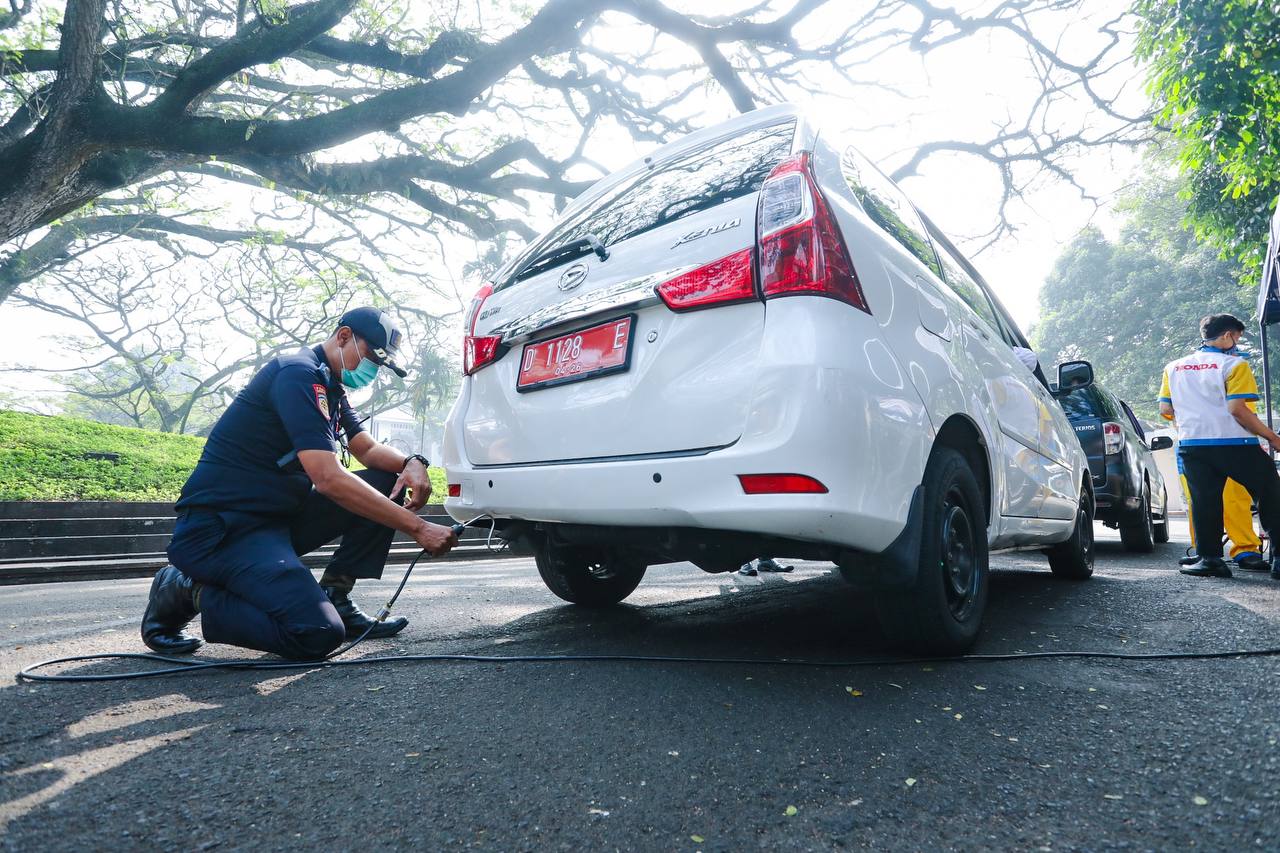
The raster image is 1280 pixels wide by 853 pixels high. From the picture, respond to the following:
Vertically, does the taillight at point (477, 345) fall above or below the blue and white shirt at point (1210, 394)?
above

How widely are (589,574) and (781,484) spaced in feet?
5.58

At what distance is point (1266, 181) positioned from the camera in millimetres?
6457

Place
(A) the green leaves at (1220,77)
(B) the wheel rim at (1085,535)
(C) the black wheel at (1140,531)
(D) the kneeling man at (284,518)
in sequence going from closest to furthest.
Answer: (D) the kneeling man at (284,518)
(B) the wheel rim at (1085,535)
(A) the green leaves at (1220,77)
(C) the black wheel at (1140,531)

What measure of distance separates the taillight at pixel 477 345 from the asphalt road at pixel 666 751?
105 centimetres

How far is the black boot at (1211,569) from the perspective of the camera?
4.71 metres

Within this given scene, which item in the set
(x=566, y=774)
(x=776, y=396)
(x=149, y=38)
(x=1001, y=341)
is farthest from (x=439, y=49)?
(x=566, y=774)

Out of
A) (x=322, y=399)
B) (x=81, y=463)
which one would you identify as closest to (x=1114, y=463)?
(x=322, y=399)

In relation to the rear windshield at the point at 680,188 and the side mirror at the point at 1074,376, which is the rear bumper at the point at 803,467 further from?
the side mirror at the point at 1074,376

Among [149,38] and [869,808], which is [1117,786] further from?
[149,38]

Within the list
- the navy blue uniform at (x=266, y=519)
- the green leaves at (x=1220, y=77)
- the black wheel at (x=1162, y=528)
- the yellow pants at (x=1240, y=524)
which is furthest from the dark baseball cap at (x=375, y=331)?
the black wheel at (x=1162, y=528)

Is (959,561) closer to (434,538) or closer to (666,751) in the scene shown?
(666,751)

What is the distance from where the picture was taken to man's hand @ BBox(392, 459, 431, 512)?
114 inches

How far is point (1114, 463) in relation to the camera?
249 inches

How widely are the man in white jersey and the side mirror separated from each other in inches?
37.7
